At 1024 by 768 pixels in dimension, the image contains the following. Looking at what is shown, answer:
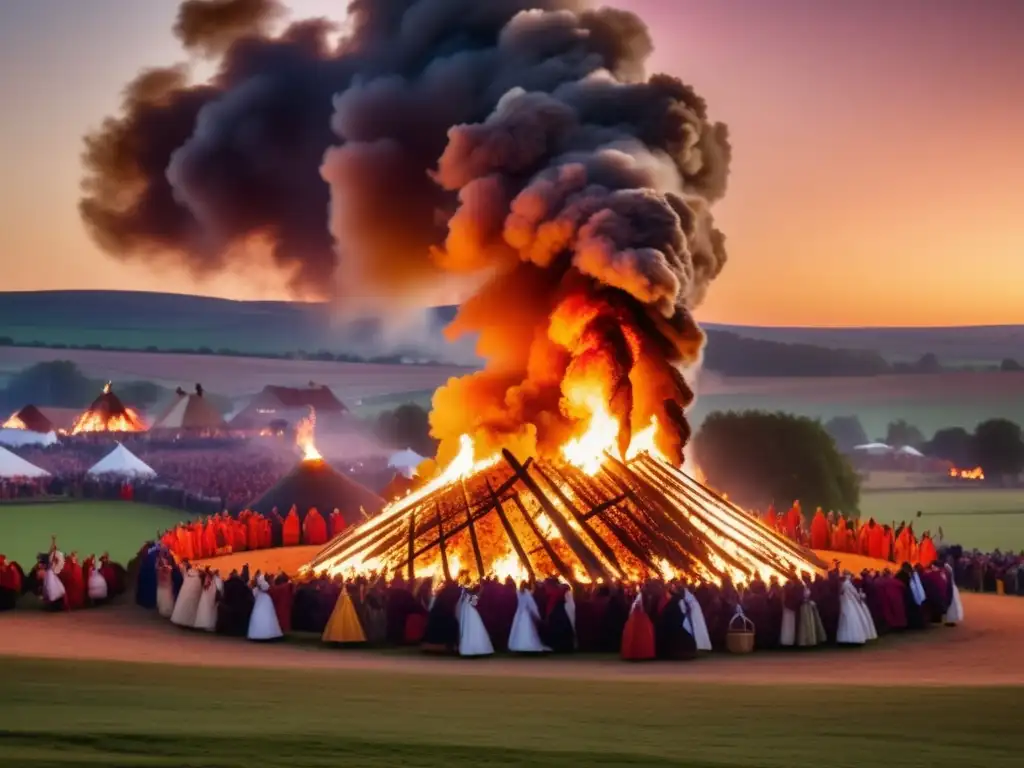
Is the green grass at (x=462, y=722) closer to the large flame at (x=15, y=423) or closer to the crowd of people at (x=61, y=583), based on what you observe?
the crowd of people at (x=61, y=583)

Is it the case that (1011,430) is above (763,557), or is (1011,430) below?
above

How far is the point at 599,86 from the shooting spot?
1194 inches

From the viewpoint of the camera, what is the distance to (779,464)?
50281mm

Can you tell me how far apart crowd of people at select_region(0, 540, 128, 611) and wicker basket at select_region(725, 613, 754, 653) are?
11.1 m

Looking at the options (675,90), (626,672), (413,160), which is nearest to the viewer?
(626,672)

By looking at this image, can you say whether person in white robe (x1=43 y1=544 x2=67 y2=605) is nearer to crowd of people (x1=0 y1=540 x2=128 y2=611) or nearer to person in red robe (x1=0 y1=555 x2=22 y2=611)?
crowd of people (x1=0 y1=540 x2=128 y2=611)

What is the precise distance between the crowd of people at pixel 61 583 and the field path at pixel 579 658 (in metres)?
1.06

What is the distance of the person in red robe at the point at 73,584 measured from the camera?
81.5 feet

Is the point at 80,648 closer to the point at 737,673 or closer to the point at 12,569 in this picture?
the point at 12,569

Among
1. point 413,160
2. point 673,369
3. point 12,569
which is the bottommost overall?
point 12,569

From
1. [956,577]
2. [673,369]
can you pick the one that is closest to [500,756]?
[673,369]

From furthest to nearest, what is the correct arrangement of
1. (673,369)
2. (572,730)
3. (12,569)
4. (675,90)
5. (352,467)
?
1. (352,467)
2. (675,90)
3. (673,369)
4. (12,569)
5. (572,730)

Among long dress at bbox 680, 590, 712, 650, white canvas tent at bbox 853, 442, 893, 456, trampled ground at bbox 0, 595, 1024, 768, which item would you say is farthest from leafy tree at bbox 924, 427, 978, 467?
long dress at bbox 680, 590, 712, 650

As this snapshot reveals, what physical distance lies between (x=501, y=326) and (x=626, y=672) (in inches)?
552
